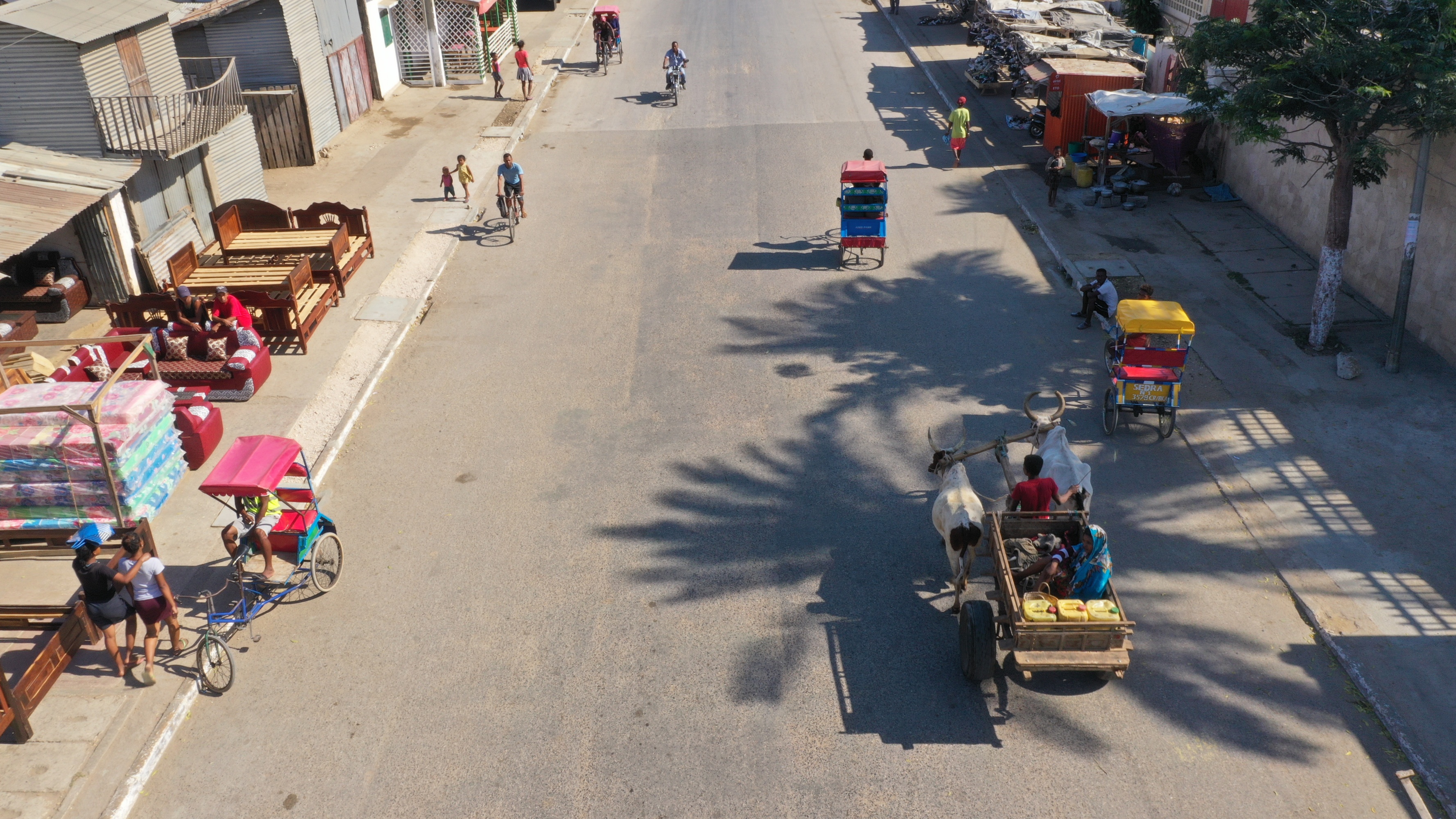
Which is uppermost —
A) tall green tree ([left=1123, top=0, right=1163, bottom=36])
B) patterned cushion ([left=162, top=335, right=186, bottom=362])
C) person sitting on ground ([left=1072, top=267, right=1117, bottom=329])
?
tall green tree ([left=1123, top=0, right=1163, bottom=36])

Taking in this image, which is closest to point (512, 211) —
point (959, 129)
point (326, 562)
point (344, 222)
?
point (344, 222)

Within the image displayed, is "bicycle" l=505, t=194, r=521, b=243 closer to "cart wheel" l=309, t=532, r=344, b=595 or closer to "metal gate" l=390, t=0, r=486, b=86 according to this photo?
"cart wheel" l=309, t=532, r=344, b=595

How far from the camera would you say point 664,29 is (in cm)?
4025

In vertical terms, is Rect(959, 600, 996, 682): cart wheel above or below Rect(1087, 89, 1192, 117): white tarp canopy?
below

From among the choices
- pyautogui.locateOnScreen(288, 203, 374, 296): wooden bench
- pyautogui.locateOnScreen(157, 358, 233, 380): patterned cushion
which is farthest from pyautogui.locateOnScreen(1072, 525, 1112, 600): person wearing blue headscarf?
pyautogui.locateOnScreen(288, 203, 374, 296): wooden bench

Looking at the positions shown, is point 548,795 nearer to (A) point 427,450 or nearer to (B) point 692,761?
(B) point 692,761

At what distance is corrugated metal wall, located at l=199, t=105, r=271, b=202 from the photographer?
63.3 feet

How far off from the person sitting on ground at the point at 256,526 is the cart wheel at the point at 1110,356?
10.6 meters

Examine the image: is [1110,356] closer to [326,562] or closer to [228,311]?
[326,562]

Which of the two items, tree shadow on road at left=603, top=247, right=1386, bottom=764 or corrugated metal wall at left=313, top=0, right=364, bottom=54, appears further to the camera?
corrugated metal wall at left=313, top=0, right=364, bottom=54

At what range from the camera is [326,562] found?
10.7 metres

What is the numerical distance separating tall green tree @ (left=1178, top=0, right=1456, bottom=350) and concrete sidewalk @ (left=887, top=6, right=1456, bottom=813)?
124 cm

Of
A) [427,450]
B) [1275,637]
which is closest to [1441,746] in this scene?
[1275,637]

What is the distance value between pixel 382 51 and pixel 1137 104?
21.7 m
